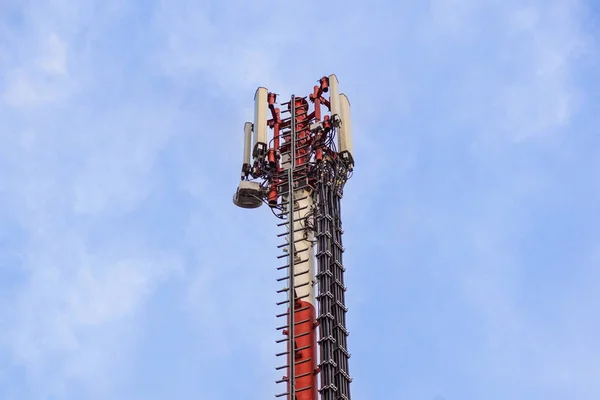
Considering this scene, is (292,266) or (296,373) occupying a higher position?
(292,266)

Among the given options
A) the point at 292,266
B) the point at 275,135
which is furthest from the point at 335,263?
the point at 275,135

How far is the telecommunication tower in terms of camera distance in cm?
6203

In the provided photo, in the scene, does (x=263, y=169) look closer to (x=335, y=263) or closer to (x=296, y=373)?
(x=335, y=263)

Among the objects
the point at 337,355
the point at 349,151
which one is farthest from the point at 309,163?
the point at 337,355

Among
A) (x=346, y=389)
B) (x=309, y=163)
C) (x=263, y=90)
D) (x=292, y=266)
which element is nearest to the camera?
(x=346, y=389)

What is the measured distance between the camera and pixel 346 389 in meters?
60.7

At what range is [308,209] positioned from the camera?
229 feet

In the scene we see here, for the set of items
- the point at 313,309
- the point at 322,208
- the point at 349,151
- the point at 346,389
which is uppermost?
the point at 349,151

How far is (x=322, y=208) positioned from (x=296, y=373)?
11.1 m

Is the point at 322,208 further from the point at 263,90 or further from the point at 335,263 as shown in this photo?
the point at 263,90

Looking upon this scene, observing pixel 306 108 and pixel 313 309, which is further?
pixel 306 108

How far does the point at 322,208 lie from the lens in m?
68.8

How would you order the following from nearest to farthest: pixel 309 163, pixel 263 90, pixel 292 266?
1. pixel 292 266
2. pixel 309 163
3. pixel 263 90

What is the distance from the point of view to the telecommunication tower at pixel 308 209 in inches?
2442
